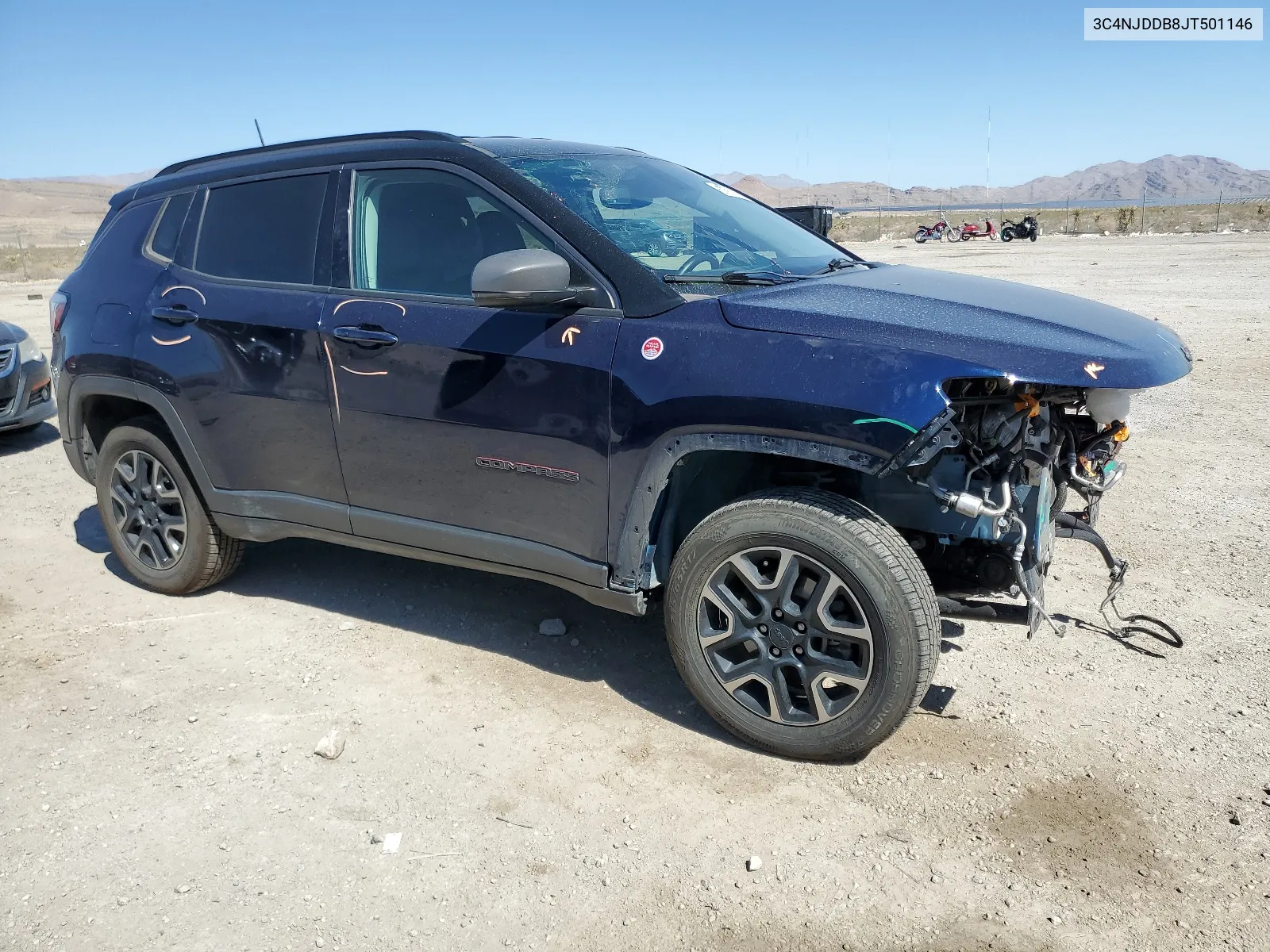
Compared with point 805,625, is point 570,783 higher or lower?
lower

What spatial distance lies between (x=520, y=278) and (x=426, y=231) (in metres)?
0.85

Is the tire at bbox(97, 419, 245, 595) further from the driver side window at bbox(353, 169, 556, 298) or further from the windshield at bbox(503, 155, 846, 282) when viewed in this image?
the windshield at bbox(503, 155, 846, 282)

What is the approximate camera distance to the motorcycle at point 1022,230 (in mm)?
38250

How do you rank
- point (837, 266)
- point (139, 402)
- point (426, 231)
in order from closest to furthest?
point (426, 231)
point (837, 266)
point (139, 402)

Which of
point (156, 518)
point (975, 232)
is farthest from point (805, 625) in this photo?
point (975, 232)

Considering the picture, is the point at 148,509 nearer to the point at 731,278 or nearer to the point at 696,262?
the point at 696,262

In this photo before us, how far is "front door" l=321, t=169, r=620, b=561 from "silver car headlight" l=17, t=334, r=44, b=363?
235 inches

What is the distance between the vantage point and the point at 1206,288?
15633mm

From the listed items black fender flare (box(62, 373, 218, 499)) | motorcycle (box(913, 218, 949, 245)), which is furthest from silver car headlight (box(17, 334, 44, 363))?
motorcycle (box(913, 218, 949, 245))

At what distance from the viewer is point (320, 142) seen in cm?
420

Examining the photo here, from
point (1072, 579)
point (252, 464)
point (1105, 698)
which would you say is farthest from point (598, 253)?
point (1072, 579)

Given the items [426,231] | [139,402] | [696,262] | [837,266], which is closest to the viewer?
[696,262]

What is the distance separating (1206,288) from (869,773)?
1562 centimetres

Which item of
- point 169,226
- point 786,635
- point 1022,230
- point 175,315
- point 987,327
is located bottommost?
point 786,635
